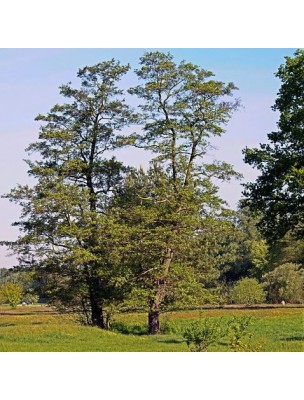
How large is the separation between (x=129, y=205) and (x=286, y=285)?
16.1m

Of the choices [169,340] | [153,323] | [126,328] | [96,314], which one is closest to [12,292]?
[96,314]

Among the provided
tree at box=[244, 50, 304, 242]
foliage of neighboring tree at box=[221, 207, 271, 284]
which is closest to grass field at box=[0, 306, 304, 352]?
tree at box=[244, 50, 304, 242]

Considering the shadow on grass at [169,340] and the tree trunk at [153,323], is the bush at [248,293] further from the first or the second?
the shadow on grass at [169,340]

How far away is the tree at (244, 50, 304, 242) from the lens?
15.7 metres

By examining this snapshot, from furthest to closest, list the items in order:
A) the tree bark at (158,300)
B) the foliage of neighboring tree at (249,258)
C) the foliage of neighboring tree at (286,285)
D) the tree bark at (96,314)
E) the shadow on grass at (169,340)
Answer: the foliage of neighboring tree at (249,258) < the foliage of neighboring tree at (286,285) < the tree bark at (96,314) < the tree bark at (158,300) < the shadow on grass at (169,340)

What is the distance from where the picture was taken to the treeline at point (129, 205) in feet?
55.5

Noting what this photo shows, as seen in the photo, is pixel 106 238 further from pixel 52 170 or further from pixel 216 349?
pixel 216 349

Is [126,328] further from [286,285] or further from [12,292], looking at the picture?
[286,285]

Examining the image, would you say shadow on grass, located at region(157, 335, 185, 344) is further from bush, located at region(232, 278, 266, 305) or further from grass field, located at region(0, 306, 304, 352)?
bush, located at region(232, 278, 266, 305)

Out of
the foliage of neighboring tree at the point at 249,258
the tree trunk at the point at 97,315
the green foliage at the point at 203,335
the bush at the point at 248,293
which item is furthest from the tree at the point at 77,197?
the foliage of neighboring tree at the point at 249,258

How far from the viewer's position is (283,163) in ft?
52.4

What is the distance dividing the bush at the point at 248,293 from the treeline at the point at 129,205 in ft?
34.4

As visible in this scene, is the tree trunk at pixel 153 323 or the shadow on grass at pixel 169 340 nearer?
the shadow on grass at pixel 169 340
